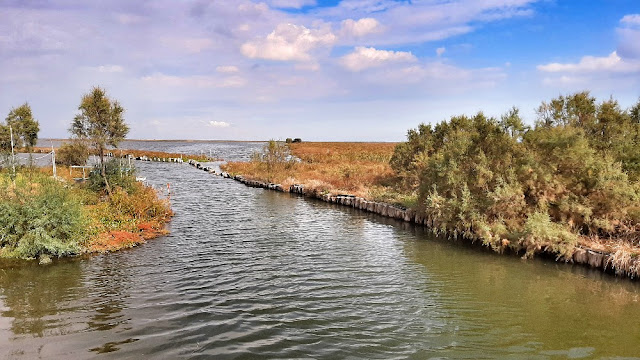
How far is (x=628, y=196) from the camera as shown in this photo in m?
18.2

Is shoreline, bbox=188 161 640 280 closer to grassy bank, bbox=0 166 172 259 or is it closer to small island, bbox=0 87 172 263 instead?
small island, bbox=0 87 172 263

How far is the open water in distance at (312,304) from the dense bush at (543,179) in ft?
5.42

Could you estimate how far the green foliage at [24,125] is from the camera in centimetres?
4338

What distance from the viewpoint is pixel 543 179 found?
66.2 ft

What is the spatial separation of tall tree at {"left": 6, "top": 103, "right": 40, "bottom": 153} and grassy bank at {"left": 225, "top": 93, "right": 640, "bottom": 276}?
4279cm

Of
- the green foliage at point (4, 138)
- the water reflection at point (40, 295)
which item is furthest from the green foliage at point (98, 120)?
the green foliage at point (4, 138)

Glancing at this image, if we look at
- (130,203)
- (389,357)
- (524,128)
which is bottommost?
(389,357)

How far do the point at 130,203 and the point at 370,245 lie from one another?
14682 mm

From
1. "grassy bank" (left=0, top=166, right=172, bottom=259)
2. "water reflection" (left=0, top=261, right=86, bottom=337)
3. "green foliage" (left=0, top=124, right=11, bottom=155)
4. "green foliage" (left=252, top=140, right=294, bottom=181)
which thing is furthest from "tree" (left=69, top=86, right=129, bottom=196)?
"green foliage" (left=252, top=140, right=294, bottom=181)

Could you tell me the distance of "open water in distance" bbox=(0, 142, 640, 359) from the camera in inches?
406

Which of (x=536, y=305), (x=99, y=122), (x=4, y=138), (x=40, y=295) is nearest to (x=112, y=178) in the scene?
(x=99, y=122)

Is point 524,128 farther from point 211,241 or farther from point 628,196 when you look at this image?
point 211,241

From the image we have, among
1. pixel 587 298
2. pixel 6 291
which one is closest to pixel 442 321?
pixel 587 298

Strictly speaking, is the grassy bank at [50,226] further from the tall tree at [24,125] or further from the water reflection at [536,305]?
the tall tree at [24,125]
